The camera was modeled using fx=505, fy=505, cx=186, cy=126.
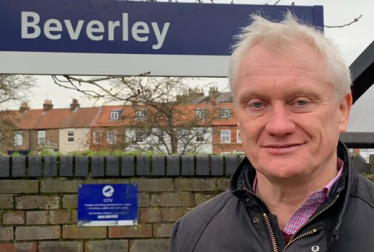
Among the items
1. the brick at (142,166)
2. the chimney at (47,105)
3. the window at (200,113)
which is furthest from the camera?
the chimney at (47,105)

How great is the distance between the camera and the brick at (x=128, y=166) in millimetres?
4047

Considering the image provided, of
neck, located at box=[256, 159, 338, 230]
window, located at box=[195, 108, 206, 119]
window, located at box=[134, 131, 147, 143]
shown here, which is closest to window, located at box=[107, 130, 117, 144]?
window, located at box=[134, 131, 147, 143]

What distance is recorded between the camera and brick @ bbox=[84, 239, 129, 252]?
4.05m

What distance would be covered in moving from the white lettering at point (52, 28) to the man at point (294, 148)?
1.93 metres

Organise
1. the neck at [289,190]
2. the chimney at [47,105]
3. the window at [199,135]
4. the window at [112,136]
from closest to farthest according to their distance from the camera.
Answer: the neck at [289,190]
the window at [199,135]
the window at [112,136]
the chimney at [47,105]

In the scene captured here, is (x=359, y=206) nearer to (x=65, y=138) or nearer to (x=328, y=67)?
(x=328, y=67)

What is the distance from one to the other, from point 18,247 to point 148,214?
1051mm

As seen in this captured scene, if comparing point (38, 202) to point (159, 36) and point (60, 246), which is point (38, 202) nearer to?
point (60, 246)

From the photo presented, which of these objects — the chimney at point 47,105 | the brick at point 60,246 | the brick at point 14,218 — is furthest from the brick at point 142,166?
the chimney at point 47,105

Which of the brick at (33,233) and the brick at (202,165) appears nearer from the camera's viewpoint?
the brick at (33,233)

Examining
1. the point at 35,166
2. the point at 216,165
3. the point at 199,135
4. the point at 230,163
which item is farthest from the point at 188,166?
the point at 199,135

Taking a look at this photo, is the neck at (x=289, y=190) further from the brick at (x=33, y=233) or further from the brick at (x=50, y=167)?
the brick at (x=33, y=233)

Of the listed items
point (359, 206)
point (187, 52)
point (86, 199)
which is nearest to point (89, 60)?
point (187, 52)

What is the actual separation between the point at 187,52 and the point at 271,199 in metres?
1.88
